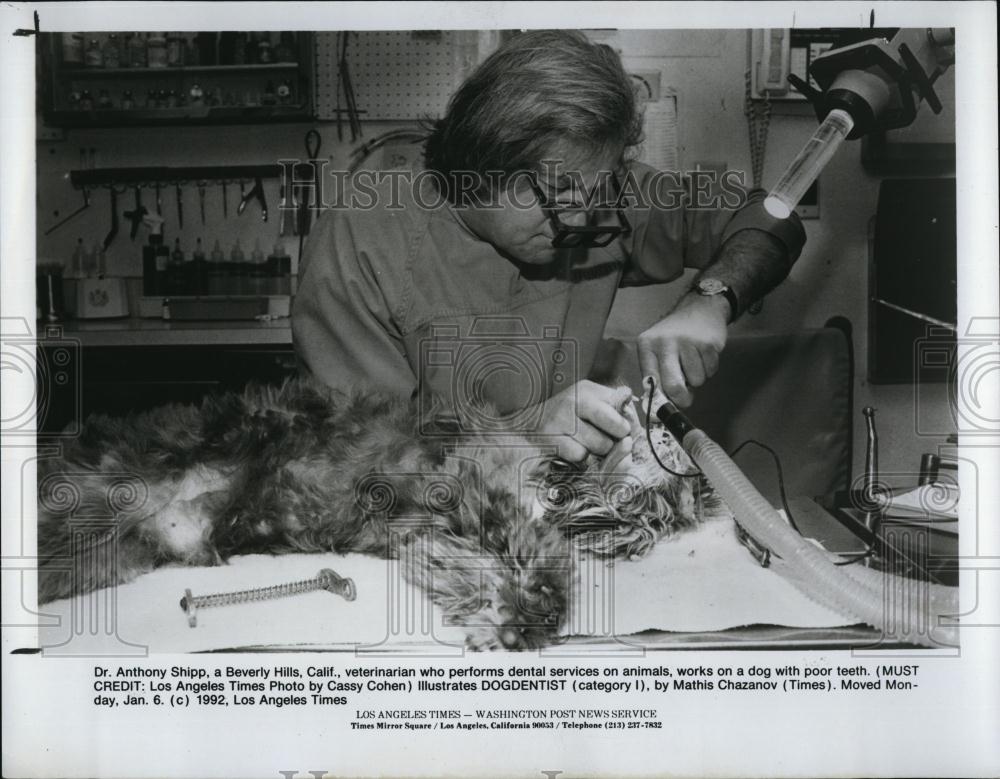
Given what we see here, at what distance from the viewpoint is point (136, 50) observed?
1.30m

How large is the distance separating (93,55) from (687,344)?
1.02m

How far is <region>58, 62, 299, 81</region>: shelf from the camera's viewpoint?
1283 mm

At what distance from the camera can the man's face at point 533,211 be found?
4.20 feet

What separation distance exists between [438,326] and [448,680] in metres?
0.55

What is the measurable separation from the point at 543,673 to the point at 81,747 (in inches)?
28.3

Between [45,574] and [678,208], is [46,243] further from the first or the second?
[678,208]

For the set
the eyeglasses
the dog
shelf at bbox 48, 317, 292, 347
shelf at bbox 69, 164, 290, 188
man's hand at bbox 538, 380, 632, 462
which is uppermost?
shelf at bbox 69, 164, 290, 188

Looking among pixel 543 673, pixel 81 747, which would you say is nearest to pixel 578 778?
pixel 543 673

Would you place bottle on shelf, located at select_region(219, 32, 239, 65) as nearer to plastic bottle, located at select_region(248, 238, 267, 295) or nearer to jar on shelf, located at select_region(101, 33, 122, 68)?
jar on shelf, located at select_region(101, 33, 122, 68)

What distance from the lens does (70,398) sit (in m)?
1.31

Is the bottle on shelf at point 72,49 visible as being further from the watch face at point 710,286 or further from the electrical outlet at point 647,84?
the watch face at point 710,286

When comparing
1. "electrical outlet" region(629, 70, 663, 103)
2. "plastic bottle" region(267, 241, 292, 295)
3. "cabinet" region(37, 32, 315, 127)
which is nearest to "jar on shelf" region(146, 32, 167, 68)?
"cabinet" region(37, 32, 315, 127)

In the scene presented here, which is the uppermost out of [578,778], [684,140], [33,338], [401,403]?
[684,140]

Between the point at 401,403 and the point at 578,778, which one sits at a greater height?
the point at 401,403
